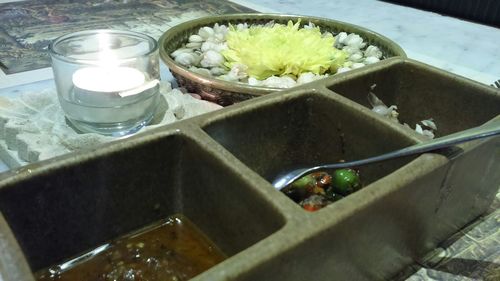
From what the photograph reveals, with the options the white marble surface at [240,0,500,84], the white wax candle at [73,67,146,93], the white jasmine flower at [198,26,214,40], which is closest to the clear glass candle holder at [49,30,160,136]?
the white wax candle at [73,67,146,93]

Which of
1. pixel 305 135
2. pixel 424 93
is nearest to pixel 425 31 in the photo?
pixel 424 93

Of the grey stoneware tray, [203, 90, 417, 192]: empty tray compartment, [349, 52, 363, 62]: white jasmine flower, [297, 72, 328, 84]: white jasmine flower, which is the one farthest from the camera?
[349, 52, 363, 62]: white jasmine flower

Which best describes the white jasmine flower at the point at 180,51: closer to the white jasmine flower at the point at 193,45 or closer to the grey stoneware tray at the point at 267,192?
the white jasmine flower at the point at 193,45

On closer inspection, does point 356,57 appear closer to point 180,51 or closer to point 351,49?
point 351,49

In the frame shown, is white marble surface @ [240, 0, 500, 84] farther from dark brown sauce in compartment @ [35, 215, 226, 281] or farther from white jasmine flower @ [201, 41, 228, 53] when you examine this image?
dark brown sauce in compartment @ [35, 215, 226, 281]

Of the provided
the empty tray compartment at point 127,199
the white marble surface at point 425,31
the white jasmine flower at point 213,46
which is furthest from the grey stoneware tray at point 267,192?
the white marble surface at point 425,31
